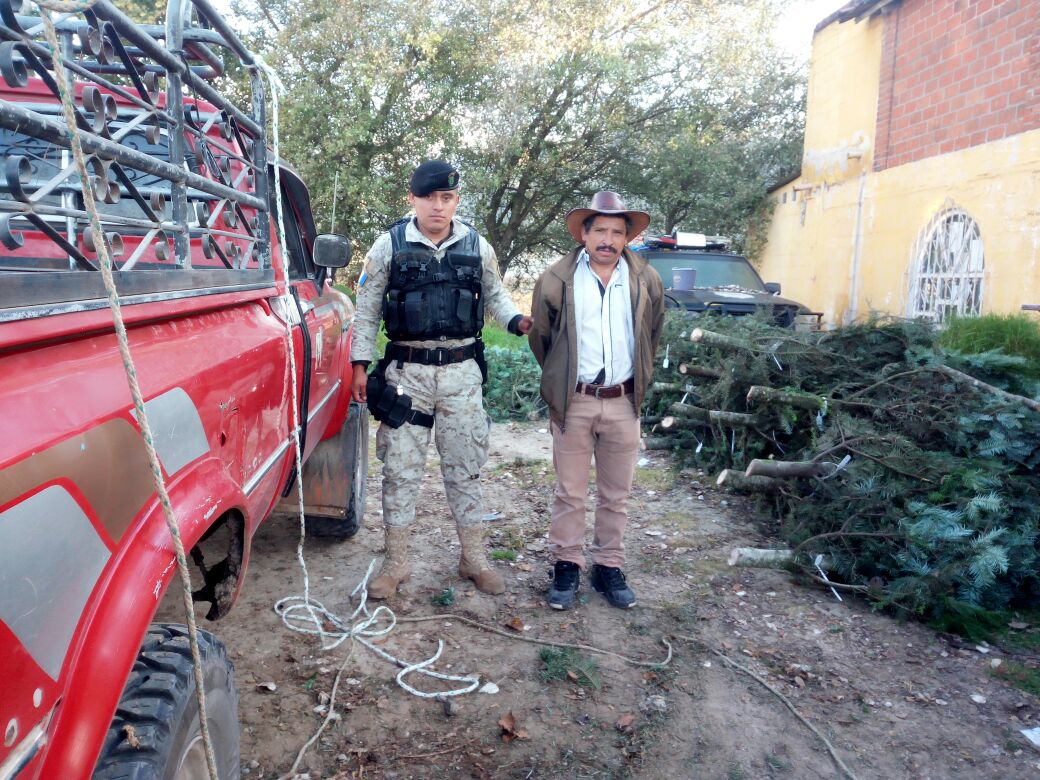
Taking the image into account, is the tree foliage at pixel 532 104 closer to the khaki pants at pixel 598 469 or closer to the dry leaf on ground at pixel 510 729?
the khaki pants at pixel 598 469

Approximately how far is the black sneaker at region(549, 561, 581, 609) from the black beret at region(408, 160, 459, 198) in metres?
1.96


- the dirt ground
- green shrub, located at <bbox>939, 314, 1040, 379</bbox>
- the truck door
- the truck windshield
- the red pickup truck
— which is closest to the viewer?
the red pickup truck

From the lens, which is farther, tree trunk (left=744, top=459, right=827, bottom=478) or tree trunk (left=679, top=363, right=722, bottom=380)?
tree trunk (left=679, top=363, right=722, bottom=380)

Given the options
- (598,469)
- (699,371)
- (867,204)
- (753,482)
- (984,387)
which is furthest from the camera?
(867,204)

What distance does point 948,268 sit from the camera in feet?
29.6

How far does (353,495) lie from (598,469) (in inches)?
57.5

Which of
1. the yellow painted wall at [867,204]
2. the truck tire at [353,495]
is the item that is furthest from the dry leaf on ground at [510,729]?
the yellow painted wall at [867,204]

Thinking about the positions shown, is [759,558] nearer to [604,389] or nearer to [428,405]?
[604,389]

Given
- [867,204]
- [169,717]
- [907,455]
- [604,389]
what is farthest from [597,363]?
[867,204]

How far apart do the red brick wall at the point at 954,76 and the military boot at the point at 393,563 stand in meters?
7.56

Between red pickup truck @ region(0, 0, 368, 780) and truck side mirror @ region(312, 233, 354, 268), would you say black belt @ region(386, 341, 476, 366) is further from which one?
red pickup truck @ region(0, 0, 368, 780)

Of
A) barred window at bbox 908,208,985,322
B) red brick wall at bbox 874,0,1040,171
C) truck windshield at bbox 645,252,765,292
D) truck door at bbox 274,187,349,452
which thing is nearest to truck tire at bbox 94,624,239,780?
truck door at bbox 274,187,349,452

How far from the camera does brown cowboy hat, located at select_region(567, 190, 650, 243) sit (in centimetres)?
367

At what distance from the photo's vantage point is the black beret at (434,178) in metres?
3.52
